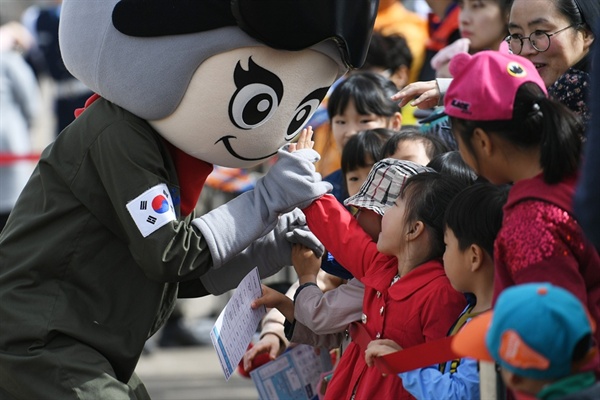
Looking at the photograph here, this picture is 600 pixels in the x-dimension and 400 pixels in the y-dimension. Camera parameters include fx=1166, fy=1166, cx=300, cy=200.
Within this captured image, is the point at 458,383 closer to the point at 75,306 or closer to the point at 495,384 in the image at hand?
the point at 495,384

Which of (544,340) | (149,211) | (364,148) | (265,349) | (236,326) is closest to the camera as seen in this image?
(544,340)

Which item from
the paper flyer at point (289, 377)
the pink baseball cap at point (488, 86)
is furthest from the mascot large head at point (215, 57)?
the paper flyer at point (289, 377)

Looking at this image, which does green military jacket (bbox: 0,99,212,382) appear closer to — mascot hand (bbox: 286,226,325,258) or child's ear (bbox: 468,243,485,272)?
mascot hand (bbox: 286,226,325,258)

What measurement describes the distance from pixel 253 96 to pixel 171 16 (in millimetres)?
327

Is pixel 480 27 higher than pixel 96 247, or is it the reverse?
pixel 96 247

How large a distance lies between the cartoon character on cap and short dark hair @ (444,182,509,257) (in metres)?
0.59

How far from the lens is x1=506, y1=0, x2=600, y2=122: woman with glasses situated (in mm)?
3633

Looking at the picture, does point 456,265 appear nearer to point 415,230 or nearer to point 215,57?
point 415,230

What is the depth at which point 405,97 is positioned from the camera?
3990 mm

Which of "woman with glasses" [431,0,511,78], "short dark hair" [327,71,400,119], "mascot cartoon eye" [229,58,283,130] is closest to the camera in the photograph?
"mascot cartoon eye" [229,58,283,130]

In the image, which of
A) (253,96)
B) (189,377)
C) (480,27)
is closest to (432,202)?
(253,96)

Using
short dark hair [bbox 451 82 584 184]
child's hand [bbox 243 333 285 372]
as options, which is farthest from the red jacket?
short dark hair [bbox 451 82 584 184]

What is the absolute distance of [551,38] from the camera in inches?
143

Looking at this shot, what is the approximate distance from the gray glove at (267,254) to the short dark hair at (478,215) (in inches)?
28.0
